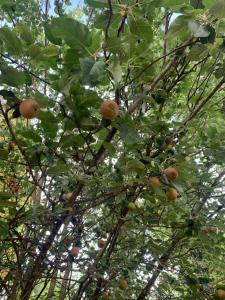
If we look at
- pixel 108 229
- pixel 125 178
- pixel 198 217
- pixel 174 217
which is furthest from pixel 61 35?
pixel 108 229

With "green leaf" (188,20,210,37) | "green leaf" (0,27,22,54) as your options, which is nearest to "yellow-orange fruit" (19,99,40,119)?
"green leaf" (0,27,22,54)

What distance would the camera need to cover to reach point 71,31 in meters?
1.29

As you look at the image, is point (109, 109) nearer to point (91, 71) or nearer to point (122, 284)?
point (91, 71)

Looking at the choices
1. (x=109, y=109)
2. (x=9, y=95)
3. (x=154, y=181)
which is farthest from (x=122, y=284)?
(x=9, y=95)

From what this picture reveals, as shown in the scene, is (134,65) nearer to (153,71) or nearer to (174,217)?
(153,71)

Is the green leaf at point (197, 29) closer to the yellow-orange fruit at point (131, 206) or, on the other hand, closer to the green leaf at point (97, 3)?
the green leaf at point (97, 3)

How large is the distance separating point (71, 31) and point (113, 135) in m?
0.65

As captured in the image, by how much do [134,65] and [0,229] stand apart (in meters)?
1.05

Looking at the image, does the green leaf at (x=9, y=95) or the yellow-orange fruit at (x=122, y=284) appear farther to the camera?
the yellow-orange fruit at (x=122, y=284)

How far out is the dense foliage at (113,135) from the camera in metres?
1.43

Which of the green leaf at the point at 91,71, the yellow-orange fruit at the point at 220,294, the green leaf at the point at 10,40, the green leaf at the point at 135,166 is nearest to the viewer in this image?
the green leaf at the point at 91,71

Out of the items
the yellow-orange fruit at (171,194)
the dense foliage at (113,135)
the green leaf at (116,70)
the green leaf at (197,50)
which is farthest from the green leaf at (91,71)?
the yellow-orange fruit at (171,194)

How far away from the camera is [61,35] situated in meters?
1.31

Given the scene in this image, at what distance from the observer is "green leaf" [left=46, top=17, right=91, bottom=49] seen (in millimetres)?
1270
